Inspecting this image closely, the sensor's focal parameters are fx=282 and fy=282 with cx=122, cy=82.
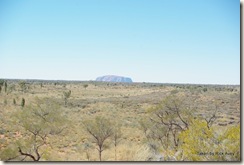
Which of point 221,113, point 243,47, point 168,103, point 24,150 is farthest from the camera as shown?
point 221,113

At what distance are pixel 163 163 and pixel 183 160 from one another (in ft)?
1.90

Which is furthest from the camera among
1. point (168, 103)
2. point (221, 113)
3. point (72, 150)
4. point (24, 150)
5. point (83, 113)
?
point (83, 113)

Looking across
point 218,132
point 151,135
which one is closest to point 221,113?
point 151,135

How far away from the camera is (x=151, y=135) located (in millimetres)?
16969

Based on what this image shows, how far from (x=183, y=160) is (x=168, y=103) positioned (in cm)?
685

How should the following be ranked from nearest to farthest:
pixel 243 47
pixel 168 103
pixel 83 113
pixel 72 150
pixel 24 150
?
pixel 243 47
pixel 24 150
pixel 168 103
pixel 72 150
pixel 83 113

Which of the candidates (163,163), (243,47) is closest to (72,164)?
(163,163)

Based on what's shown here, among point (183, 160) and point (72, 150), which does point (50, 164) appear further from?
point (72, 150)

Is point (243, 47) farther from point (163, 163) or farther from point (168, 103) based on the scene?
point (168, 103)

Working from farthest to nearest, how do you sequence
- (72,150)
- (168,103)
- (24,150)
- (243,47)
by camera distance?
(72,150), (168,103), (24,150), (243,47)

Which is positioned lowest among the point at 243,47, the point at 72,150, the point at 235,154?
the point at 72,150

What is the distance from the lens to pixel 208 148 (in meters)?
7.81

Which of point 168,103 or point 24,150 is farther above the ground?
point 168,103

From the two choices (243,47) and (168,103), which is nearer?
(243,47)
